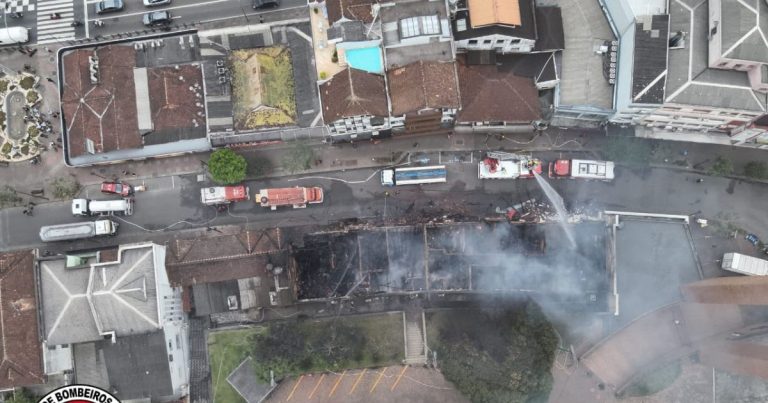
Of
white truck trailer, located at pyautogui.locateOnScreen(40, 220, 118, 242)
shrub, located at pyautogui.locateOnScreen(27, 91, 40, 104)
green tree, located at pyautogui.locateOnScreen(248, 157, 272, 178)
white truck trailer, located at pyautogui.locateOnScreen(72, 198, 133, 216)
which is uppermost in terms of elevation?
shrub, located at pyautogui.locateOnScreen(27, 91, 40, 104)

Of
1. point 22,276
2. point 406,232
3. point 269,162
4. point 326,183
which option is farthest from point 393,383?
point 22,276

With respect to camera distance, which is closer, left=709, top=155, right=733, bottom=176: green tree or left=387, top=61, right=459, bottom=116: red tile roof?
left=387, top=61, right=459, bottom=116: red tile roof

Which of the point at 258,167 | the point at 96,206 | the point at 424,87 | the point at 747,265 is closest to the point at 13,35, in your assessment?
the point at 96,206

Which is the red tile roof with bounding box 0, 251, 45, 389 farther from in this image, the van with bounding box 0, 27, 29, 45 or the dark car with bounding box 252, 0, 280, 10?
the dark car with bounding box 252, 0, 280, 10

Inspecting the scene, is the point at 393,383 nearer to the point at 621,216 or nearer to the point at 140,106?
the point at 621,216

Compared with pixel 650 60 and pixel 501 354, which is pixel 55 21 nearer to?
pixel 501 354

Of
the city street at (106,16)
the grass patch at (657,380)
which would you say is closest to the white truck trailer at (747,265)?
the grass patch at (657,380)

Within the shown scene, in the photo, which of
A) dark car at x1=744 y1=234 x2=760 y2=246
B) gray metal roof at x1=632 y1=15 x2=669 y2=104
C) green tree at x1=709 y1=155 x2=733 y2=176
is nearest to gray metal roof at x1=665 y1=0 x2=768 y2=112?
gray metal roof at x1=632 y1=15 x2=669 y2=104
